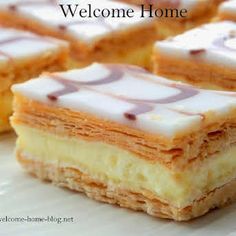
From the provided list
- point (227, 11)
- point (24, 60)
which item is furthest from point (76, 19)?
point (227, 11)

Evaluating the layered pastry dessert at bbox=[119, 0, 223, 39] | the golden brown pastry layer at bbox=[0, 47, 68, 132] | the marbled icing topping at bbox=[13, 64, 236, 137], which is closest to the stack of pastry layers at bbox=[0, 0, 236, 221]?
the marbled icing topping at bbox=[13, 64, 236, 137]

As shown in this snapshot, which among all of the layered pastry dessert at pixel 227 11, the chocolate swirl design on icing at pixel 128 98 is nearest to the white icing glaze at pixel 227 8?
the layered pastry dessert at pixel 227 11

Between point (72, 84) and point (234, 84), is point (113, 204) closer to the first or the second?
point (72, 84)

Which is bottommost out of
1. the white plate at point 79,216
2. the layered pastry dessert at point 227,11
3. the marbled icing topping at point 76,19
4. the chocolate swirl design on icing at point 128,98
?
the white plate at point 79,216

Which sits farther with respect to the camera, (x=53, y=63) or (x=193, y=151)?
(x=53, y=63)

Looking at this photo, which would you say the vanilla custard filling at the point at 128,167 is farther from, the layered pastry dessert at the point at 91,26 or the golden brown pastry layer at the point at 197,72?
the layered pastry dessert at the point at 91,26

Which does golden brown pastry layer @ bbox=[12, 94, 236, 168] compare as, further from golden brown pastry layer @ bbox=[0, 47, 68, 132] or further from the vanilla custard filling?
golden brown pastry layer @ bbox=[0, 47, 68, 132]

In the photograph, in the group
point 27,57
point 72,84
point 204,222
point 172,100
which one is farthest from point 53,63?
point 204,222
